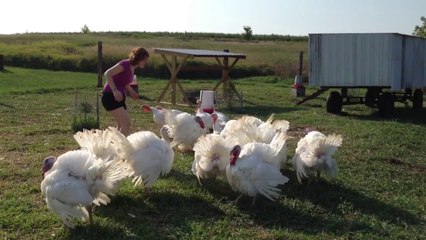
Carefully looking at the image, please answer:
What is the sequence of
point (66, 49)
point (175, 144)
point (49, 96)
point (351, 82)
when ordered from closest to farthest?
1. point (175, 144)
2. point (351, 82)
3. point (49, 96)
4. point (66, 49)

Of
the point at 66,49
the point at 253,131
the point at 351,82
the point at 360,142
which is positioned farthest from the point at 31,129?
the point at 66,49

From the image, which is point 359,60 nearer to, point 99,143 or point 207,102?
point 207,102

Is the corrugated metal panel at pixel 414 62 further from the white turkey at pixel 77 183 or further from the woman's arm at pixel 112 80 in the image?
the white turkey at pixel 77 183

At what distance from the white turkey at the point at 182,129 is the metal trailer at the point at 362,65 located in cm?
776

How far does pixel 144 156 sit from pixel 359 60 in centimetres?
1056

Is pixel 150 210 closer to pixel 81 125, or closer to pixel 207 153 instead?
pixel 207 153

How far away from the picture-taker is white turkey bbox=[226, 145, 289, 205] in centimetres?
593

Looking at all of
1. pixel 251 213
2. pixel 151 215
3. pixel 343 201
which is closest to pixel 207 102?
pixel 343 201

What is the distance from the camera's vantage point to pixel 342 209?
611cm

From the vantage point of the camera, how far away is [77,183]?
16.5 ft

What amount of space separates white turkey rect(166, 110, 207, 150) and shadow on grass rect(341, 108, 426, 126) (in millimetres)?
7043

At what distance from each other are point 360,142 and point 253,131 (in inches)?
145

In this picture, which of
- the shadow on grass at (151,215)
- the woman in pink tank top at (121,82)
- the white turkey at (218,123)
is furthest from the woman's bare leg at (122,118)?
the shadow on grass at (151,215)

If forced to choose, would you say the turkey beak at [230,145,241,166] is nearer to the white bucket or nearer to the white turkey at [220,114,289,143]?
the white turkey at [220,114,289,143]
